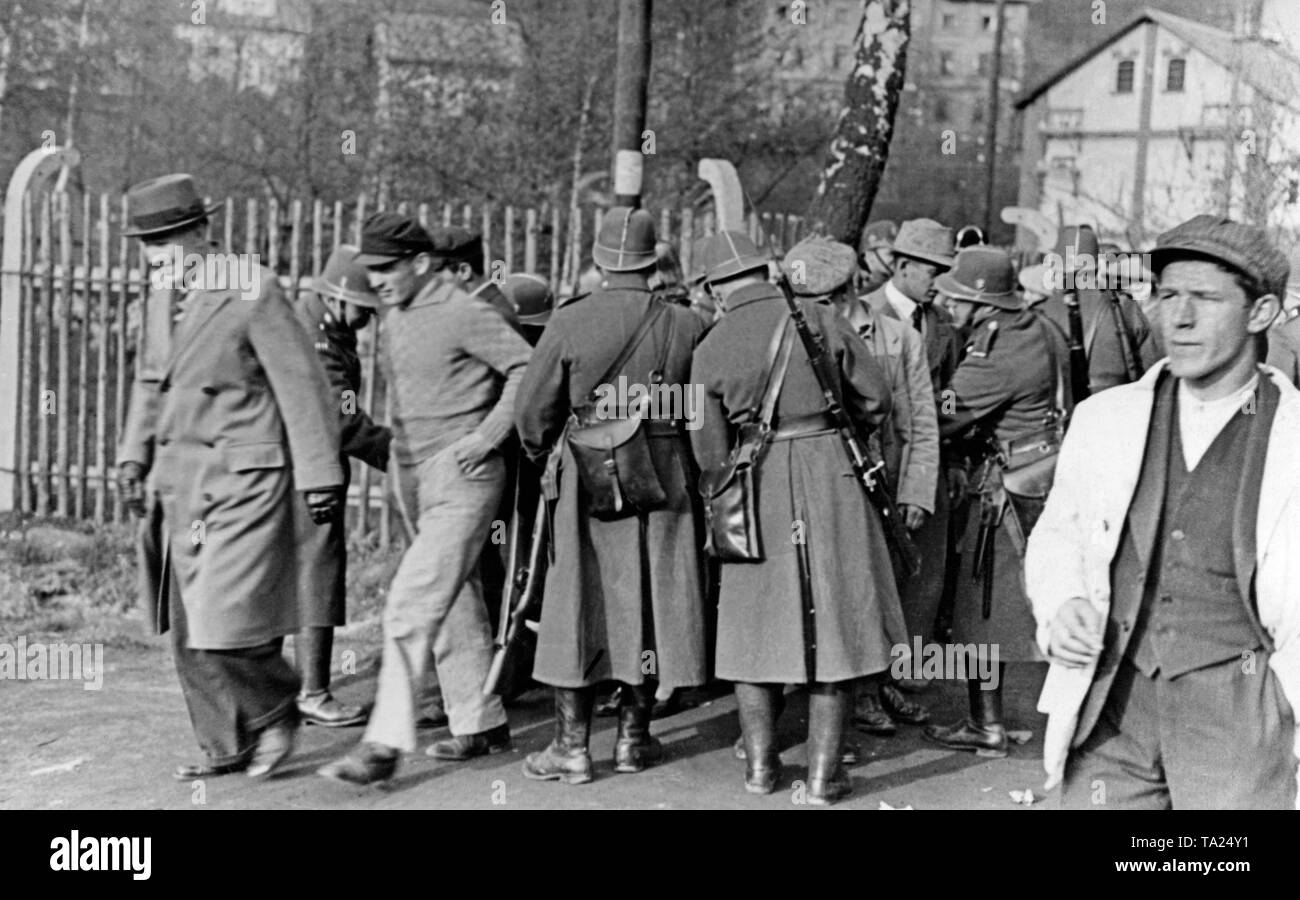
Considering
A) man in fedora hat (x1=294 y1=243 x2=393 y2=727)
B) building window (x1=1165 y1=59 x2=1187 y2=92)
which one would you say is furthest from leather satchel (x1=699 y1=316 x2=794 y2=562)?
building window (x1=1165 y1=59 x2=1187 y2=92)

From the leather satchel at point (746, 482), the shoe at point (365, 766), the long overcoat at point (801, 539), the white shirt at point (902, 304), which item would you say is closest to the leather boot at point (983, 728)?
the long overcoat at point (801, 539)

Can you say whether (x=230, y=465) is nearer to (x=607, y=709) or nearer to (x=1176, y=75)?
Result: (x=607, y=709)

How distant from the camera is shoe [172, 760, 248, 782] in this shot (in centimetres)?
545

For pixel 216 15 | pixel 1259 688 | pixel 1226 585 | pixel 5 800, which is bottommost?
pixel 5 800

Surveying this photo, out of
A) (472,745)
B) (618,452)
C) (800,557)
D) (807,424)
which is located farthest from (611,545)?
(472,745)

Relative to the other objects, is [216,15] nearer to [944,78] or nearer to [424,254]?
[424,254]

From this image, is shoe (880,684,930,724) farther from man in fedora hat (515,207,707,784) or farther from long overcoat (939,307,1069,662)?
man in fedora hat (515,207,707,784)

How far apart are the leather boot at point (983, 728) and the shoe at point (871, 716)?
0.26m

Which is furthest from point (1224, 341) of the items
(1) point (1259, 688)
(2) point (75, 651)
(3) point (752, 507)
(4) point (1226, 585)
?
(2) point (75, 651)

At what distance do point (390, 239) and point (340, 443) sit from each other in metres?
0.92

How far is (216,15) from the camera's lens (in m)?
23.7

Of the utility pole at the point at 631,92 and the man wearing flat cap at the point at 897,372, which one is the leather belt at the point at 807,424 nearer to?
the man wearing flat cap at the point at 897,372

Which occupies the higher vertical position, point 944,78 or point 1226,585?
point 944,78
